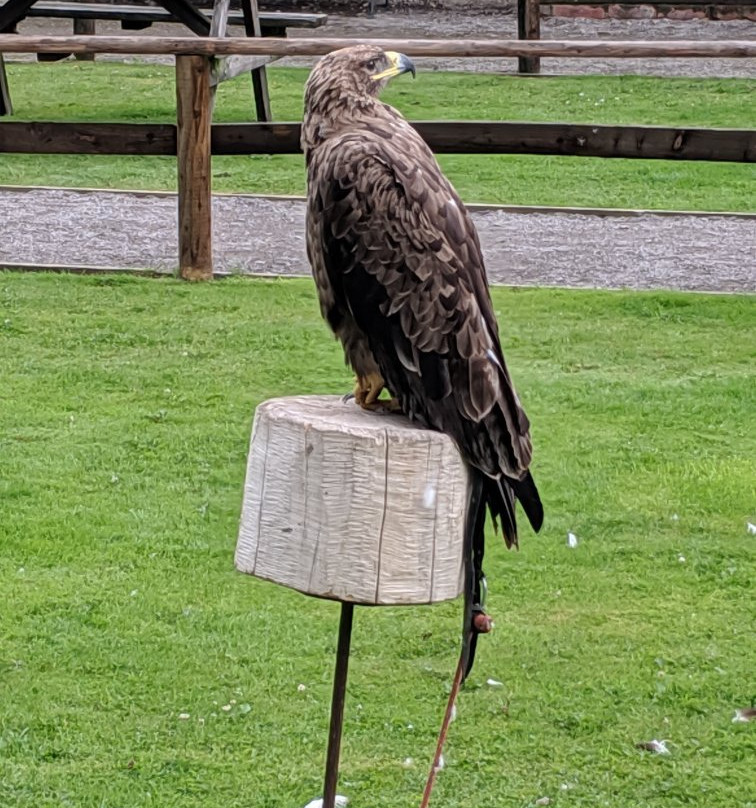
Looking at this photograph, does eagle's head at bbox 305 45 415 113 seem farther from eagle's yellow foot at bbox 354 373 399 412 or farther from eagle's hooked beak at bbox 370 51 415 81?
eagle's yellow foot at bbox 354 373 399 412

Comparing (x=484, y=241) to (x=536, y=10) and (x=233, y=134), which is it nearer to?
(x=233, y=134)

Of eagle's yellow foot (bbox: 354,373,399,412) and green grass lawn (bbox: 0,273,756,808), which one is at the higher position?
eagle's yellow foot (bbox: 354,373,399,412)

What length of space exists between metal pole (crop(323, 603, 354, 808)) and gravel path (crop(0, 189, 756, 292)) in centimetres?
591

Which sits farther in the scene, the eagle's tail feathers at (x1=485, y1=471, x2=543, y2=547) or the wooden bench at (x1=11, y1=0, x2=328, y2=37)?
the wooden bench at (x1=11, y1=0, x2=328, y2=37)

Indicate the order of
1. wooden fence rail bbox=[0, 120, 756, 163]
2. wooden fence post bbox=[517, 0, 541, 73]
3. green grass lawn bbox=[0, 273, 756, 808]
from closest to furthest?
green grass lawn bbox=[0, 273, 756, 808] → wooden fence rail bbox=[0, 120, 756, 163] → wooden fence post bbox=[517, 0, 541, 73]

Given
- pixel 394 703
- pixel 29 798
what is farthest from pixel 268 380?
pixel 29 798

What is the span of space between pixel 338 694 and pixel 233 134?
20.5 feet

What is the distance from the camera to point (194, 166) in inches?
332

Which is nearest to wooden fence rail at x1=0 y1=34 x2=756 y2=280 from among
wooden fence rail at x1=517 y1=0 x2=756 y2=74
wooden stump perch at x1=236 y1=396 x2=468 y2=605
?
wooden stump perch at x1=236 y1=396 x2=468 y2=605

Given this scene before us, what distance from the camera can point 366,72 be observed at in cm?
354

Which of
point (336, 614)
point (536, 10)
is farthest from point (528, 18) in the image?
point (336, 614)

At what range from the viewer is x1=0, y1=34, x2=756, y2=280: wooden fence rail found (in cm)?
769

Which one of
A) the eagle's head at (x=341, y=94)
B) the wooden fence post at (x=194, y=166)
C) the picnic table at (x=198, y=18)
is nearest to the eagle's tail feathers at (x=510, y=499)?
the eagle's head at (x=341, y=94)

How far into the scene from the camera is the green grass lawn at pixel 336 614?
3.98 meters
